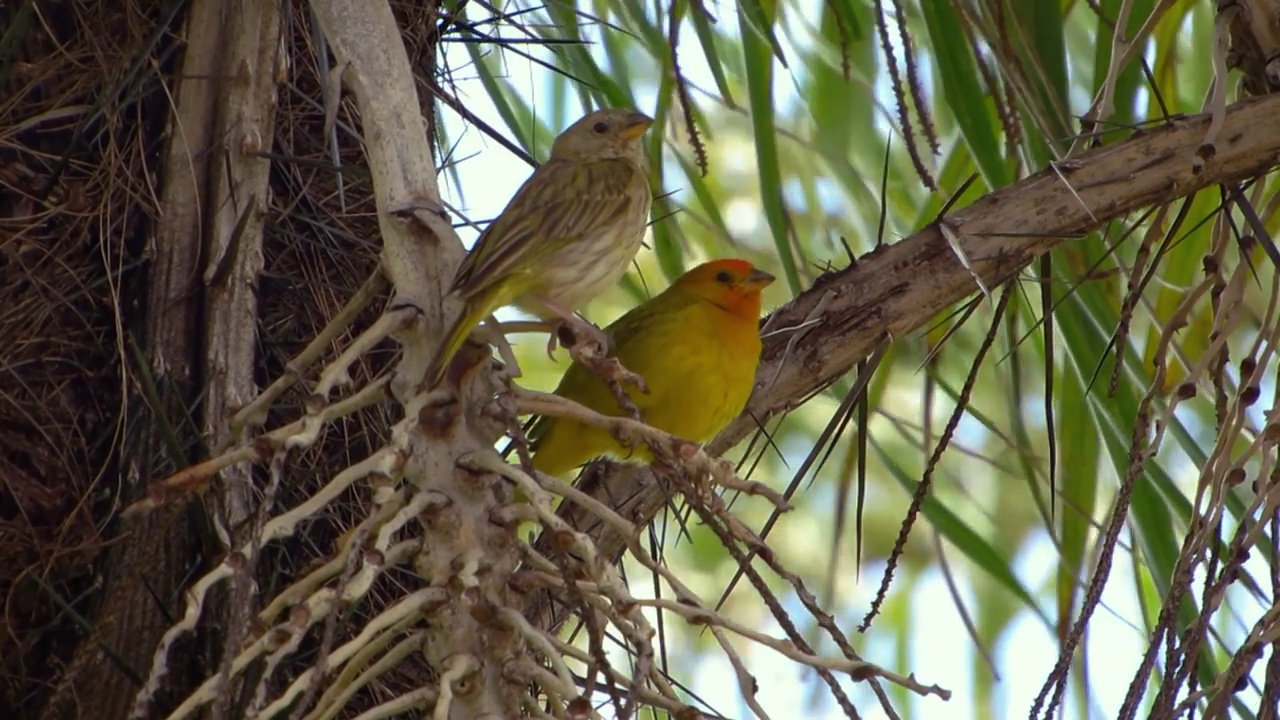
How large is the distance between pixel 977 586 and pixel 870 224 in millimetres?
3212

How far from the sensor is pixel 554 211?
3.29 meters

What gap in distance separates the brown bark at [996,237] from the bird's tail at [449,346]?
33.1 inches

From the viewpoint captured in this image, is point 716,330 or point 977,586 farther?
point 977,586

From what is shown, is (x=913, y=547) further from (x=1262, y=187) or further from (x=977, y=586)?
(x=1262, y=187)

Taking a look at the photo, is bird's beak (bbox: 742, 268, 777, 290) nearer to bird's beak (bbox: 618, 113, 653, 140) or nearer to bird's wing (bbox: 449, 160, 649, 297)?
bird's wing (bbox: 449, 160, 649, 297)

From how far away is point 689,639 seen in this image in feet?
23.0

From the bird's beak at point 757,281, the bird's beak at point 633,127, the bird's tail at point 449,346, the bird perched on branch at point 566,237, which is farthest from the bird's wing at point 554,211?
the bird's tail at point 449,346

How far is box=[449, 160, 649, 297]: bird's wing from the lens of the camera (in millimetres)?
2938

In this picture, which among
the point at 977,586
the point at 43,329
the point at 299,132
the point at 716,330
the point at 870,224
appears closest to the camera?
the point at 43,329

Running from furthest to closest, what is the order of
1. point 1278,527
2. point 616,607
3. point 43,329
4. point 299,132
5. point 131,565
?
point 299,132
point 43,329
point 131,565
point 1278,527
point 616,607

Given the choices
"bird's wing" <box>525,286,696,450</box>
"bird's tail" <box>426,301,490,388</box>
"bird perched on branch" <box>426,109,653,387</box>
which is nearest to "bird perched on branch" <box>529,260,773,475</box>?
"bird's wing" <box>525,286,696,450</box>

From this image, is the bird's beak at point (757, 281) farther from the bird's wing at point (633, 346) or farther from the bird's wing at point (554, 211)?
the bird's wing at point (554, 211)

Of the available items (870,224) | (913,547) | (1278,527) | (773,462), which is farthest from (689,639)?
(1278,527)

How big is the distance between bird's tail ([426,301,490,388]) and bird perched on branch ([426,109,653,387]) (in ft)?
1.86
